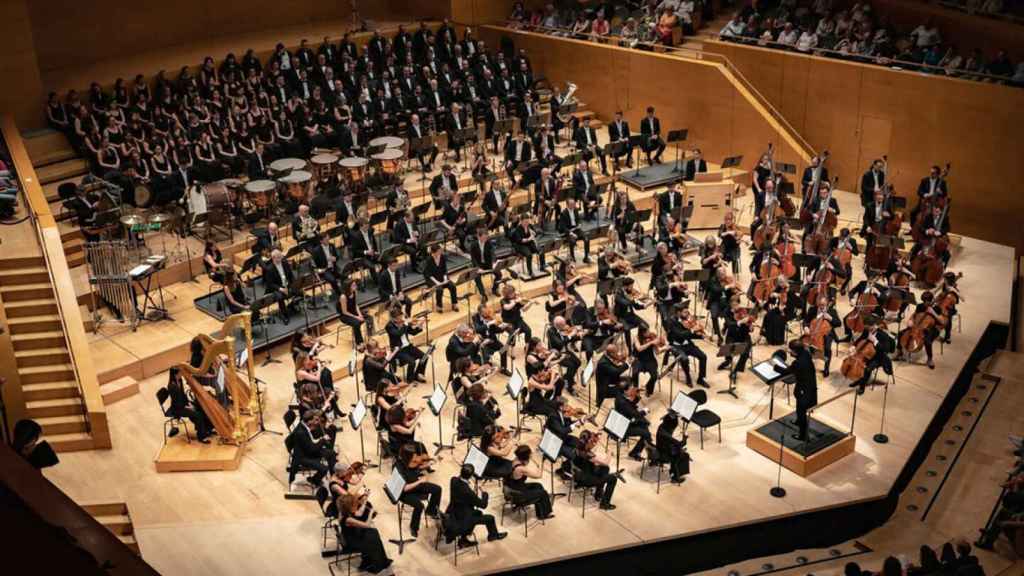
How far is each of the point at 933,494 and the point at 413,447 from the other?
6.33 meters

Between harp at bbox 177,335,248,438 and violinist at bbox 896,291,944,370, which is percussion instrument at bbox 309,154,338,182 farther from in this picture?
violinist at bbox 896,291,944,370

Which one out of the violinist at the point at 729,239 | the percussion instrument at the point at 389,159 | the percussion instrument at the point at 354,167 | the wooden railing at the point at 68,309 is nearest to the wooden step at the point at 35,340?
the wooden railing at the point at 68,309

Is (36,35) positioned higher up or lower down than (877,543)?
higher up

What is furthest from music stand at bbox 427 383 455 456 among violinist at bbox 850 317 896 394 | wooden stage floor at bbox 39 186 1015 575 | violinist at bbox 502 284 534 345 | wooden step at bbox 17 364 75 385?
violinist at bbox 850 317 896 394

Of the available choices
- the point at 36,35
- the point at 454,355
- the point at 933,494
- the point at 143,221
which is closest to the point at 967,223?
the point at 933,494

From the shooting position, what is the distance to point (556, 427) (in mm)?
11062

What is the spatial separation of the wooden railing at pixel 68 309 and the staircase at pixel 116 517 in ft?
4.29

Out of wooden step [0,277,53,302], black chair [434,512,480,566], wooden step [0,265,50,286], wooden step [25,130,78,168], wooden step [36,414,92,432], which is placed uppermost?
wooden step [25,130,78,168]

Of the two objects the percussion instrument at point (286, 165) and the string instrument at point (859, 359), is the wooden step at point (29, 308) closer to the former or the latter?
the percussion instrument at point (286, 165)

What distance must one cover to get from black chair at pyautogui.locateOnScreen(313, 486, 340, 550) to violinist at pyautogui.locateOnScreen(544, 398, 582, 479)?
236cm

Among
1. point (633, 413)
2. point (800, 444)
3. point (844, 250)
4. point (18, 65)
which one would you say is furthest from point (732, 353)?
point (18, 65)

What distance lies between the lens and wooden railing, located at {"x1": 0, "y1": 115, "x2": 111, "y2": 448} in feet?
39.1

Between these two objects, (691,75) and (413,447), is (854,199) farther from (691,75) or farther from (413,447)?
(413,447)

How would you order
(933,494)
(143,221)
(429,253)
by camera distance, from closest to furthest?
(933,494) → (143,221) → (429,253)
